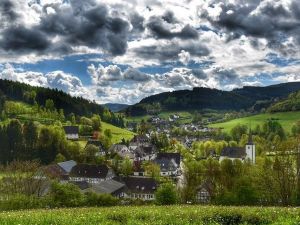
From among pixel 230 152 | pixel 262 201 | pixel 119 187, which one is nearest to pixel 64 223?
pixel 262 201

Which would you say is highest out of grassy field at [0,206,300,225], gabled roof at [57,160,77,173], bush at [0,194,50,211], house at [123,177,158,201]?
grassy field at [0,206,300,225]

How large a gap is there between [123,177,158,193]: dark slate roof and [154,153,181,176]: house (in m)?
45.9

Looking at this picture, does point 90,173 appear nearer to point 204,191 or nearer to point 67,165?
point 67,165

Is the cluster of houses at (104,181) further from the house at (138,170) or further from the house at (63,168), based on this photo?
the house at (138,170)

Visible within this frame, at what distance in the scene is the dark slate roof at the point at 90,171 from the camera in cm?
13262

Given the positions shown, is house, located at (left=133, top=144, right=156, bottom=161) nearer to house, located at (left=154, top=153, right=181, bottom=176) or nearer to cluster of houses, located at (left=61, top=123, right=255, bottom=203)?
cluster of houses, located at (left=61, top=123, right=255, bottom=203)

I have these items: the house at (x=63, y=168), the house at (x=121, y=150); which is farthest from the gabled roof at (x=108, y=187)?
the house at (x=121, y=150)

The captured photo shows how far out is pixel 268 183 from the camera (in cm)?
5978

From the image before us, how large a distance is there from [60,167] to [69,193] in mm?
87008

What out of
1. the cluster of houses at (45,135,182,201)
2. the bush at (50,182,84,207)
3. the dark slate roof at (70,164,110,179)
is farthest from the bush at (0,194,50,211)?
the dark slate roof at (70,164,110,179)

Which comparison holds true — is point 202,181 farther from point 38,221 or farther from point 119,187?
point 38,221

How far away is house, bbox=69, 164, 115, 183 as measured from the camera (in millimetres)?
131875

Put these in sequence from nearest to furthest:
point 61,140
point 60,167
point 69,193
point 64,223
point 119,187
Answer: point 64,223
point 69,193
point 119,187
point 60,167
point 61,140

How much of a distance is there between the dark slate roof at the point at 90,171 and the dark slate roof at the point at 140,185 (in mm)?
17265
